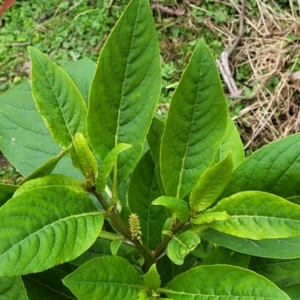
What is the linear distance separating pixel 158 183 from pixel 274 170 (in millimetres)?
197

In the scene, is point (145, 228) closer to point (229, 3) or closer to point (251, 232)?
point (251, 232)

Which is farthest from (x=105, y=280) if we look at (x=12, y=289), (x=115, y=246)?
(x=12, y=289)

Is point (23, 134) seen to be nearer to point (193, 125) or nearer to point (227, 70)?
point (193, 125)

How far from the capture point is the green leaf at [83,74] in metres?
0.99

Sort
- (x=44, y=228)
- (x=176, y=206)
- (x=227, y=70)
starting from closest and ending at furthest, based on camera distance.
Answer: (x=44, y=228) < (x=176, y=206) < (x=227, y=70)

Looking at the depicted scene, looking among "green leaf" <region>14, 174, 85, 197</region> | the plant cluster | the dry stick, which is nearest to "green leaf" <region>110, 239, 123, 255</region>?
the plant cluster

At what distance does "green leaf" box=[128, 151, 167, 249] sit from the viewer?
874 mm

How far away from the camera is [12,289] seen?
2.50 ft

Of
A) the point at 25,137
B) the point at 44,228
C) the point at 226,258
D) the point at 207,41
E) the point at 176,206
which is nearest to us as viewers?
the point at 44,228

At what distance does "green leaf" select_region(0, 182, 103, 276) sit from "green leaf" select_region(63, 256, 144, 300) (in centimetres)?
5

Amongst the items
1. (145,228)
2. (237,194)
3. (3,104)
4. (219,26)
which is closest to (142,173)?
(145,228)

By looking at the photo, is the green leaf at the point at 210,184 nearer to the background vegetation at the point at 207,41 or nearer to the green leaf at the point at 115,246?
the green leaf at the point at 115,246

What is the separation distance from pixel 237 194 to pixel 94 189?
202 mm

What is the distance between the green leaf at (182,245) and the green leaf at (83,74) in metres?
0.39
